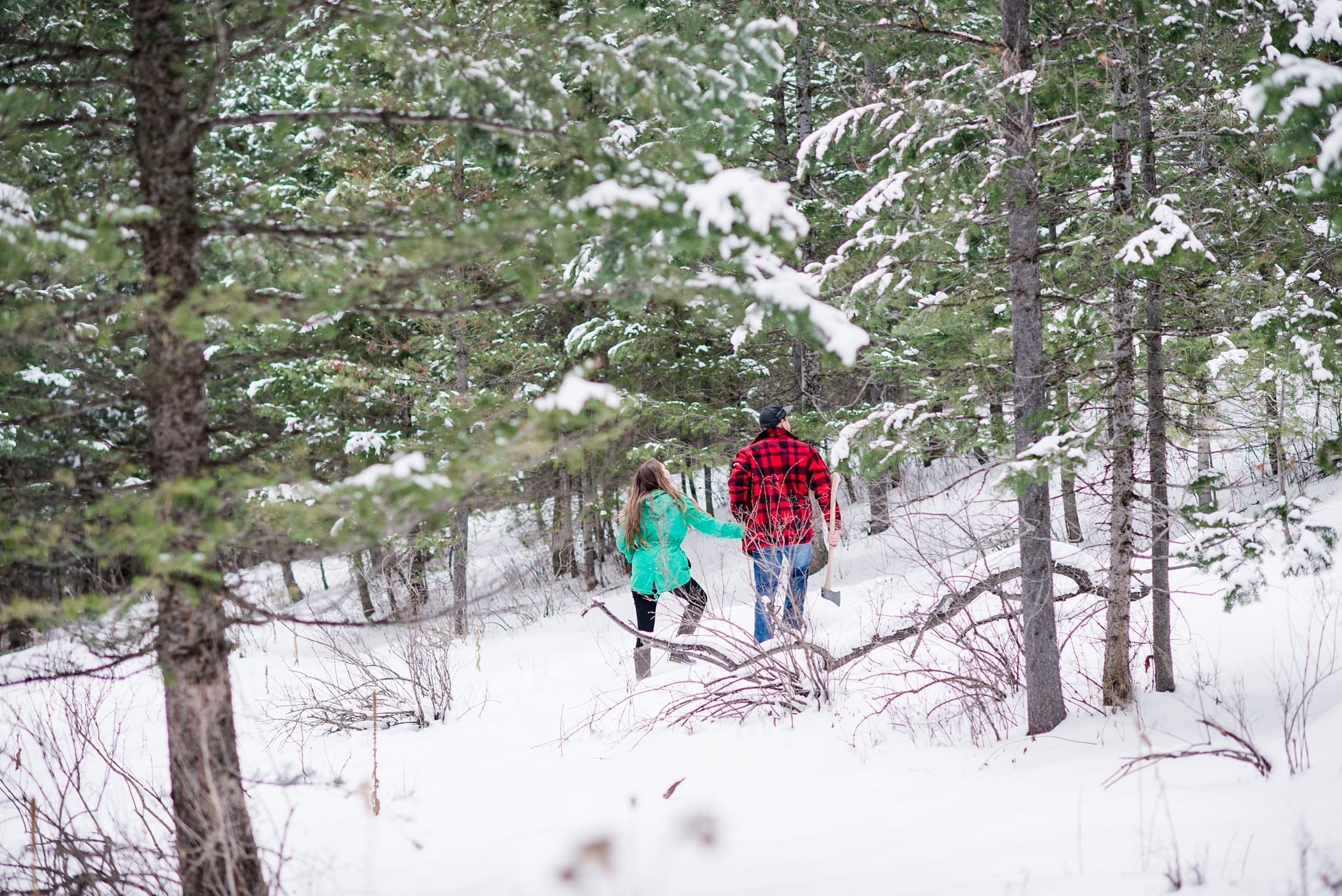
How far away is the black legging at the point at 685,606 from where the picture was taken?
6090mm

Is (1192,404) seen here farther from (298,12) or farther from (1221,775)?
(298,12)

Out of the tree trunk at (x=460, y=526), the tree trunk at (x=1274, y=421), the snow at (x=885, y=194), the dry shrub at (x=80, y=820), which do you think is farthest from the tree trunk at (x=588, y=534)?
the tree trunk at (x=1274, y=421)

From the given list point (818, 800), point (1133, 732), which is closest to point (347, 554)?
point (818, 800)

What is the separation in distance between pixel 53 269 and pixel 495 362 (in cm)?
915

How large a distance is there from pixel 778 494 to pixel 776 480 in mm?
169

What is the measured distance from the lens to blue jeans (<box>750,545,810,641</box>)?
5.21 m

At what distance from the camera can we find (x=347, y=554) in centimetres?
292

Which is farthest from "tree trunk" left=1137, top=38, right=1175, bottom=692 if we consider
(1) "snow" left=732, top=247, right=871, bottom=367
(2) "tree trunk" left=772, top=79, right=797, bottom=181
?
(2) "tree trunk" left=772, top=79, right=797, bottom=181

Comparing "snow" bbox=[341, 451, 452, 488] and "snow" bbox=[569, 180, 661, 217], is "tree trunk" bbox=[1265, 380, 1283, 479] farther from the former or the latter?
"snow" bbox=[341, 451, 452, 488]

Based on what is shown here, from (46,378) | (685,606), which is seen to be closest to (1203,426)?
(685,606)

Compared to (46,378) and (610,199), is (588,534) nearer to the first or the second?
(46,378)

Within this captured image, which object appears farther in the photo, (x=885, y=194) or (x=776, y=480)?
(x=776, y=480)

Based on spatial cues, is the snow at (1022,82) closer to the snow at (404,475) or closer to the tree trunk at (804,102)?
the snow at (404,475)

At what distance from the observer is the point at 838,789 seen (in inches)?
167
